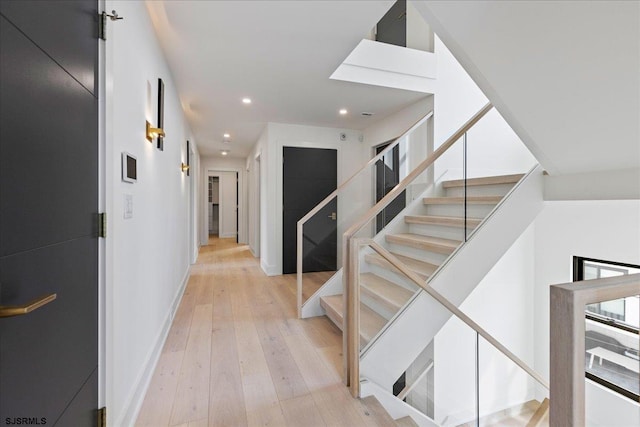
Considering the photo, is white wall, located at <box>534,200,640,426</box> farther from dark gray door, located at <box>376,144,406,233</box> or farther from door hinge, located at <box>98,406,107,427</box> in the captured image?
door hinge, located at <box>98,406,107,427</box>

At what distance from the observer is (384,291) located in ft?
7.25

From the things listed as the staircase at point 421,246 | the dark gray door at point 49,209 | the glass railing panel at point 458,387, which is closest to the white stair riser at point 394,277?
the staircase at point 421,246

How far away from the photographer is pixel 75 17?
1.12 meters

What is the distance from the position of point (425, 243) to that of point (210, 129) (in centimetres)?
450

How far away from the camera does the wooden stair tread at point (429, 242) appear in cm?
261

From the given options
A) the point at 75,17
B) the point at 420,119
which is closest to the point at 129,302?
the point at 75,17

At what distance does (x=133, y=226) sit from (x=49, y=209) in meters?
0.83

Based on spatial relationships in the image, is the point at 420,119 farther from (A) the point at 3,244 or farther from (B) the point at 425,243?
(A) the point at 3,244

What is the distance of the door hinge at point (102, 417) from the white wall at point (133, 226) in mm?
36

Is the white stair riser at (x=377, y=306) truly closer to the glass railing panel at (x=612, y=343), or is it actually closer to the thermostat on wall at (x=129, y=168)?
the glass railing panel at (x=612, y=343)

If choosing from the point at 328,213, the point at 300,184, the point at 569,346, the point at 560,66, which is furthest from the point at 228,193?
the point at 569,346

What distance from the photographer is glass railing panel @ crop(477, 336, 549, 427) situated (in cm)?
275

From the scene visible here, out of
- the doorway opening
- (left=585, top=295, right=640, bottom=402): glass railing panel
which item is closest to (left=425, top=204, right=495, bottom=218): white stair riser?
(left=585, top=295, right=640, bottom=402): glass railing panel

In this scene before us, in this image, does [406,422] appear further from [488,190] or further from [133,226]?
[133,226]
